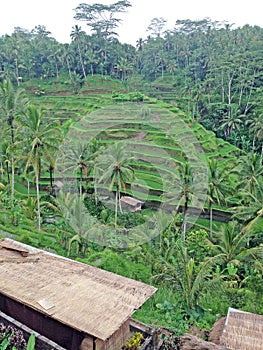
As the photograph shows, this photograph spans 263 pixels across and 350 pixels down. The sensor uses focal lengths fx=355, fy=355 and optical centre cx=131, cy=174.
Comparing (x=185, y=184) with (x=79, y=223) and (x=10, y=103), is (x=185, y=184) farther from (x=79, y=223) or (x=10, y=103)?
(x=10, y=103)

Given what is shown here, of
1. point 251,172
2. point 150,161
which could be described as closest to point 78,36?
point 150,161

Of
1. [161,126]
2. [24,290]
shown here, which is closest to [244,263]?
[24,290]

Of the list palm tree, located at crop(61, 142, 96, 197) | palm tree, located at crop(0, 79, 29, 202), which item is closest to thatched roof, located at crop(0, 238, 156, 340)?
palm tree, located at crop(0, 79, 29, 202)

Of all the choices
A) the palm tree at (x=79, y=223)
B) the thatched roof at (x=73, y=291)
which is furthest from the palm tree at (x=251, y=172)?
the thatched roof at (x=73, y=291)

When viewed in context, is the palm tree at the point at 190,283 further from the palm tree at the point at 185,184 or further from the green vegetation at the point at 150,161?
the palm tree at the point at 185,184

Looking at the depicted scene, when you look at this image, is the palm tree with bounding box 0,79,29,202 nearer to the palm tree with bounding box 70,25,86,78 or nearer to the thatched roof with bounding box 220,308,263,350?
the thatched roof with bounding box 220,308,263,350

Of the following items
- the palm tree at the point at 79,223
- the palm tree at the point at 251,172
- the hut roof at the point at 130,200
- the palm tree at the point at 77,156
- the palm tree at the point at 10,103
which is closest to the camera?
the palm tree at the point at 79,223
